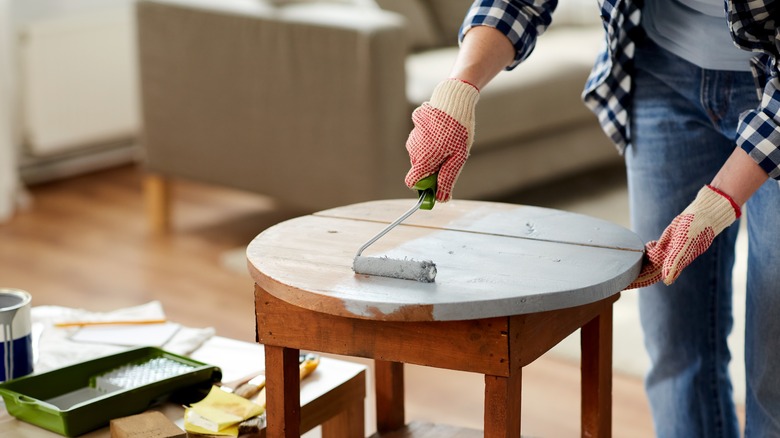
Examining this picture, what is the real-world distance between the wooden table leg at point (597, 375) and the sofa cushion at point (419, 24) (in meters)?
2.03

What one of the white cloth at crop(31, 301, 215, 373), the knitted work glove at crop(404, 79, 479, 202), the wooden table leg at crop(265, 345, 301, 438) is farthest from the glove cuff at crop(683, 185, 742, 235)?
the white cloth at crop(31, 301, 215, 373)

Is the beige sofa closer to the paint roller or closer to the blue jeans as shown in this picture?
the blue jeans

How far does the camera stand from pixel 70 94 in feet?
11.9

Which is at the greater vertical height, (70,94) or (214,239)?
(70,94)

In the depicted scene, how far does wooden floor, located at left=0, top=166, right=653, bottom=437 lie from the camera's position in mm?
2008

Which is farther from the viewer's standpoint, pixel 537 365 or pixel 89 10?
pixel 89 10

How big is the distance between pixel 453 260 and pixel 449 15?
2.28m

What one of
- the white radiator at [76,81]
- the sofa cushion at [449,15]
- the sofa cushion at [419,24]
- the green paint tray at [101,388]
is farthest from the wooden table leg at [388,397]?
A: the white radiator at [76,81]

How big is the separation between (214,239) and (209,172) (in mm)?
186

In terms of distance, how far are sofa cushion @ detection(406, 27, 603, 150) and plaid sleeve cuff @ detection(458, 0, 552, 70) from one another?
4.65ft

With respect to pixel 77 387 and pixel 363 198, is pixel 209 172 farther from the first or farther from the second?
pixel 77 387

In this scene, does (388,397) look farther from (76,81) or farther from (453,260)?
(76,81)

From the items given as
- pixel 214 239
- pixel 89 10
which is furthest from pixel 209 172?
pixel 89 10

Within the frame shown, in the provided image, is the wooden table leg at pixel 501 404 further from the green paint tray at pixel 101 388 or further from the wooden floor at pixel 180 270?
the wooden floor at pixel 180 270
